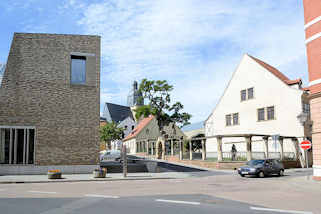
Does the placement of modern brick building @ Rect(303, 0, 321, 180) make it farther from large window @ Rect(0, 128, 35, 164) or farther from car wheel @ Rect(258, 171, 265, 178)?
large window @ Rect(0, 128, 35, 164)

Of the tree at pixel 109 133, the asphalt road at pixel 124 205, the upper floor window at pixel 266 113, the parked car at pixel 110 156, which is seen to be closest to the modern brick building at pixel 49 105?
the asphalt road at pixel 124 205

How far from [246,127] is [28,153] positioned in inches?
1013

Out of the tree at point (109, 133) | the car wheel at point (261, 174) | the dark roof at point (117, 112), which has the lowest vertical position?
the car wheel at point (261, 174)

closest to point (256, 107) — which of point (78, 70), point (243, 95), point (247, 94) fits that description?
point (247, 94)

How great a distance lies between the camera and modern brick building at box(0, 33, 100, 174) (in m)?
23.5

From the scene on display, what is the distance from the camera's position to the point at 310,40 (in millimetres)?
18859

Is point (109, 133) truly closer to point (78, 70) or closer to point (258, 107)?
point (258, 107)

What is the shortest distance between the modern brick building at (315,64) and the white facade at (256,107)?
15.6m

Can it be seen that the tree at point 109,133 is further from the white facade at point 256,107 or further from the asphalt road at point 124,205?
the asphalt road at point 124,205

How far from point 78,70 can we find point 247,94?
2286 centimetres

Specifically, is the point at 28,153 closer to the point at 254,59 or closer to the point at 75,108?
the point at 75,108

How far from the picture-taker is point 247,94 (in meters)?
40.7

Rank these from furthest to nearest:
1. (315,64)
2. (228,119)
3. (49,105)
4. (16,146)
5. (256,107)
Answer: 1. (228,119)
2. (256,107)
3. (49,105)
4. (16,146)
5. (315,64)

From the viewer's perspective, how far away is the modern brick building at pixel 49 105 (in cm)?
2355
